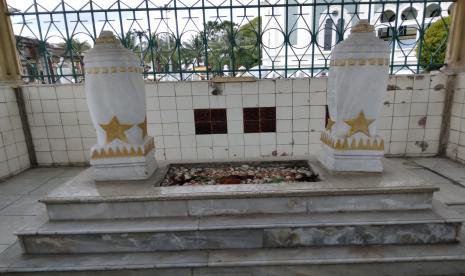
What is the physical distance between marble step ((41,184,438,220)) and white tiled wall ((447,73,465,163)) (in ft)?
6.89

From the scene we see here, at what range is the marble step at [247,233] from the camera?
1906mm

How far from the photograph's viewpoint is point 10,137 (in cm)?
356

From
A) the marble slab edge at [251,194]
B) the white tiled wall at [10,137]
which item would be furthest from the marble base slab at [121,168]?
the white tiled wall at [10,137]

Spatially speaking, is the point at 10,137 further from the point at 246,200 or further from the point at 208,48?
the point at 246,200

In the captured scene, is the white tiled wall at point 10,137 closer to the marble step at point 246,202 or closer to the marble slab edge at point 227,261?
the marble step at point 246,202

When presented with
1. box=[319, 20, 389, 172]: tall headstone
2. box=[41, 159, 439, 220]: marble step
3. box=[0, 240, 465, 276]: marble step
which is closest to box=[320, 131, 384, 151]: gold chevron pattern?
box=[319, 20, 389, 172]: tall headstone

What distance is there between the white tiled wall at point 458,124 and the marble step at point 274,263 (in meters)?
2.19

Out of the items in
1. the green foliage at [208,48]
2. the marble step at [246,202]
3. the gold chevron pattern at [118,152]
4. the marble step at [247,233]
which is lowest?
the marble step at [247,233]

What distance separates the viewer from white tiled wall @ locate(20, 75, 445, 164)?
362 cm

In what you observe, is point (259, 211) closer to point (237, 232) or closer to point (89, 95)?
point (237, 232)

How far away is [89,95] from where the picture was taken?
227cm

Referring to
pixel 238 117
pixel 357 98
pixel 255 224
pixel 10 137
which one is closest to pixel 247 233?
pixel 255 224

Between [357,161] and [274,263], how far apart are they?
109cm

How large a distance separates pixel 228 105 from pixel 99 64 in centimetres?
178
